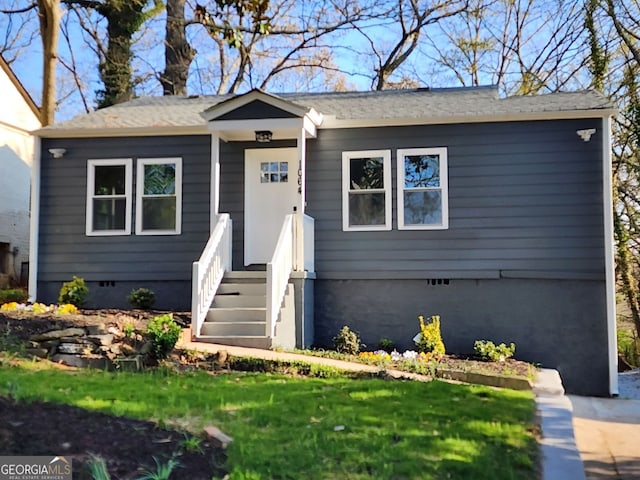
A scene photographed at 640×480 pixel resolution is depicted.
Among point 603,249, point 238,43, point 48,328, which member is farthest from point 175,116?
point 603,249

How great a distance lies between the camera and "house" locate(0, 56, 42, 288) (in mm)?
16109

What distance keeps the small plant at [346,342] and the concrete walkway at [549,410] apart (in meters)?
1.67

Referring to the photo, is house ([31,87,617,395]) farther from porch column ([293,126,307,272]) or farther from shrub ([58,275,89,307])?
shrub ([58,275,89,307])

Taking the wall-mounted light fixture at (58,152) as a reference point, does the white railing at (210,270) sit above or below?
below

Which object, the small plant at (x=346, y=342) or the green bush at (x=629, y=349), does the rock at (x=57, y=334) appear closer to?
the small plant at (x=346, y=342)

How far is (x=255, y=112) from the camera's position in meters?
10.2

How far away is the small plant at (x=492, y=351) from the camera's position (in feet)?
30.7

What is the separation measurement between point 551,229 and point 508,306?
1.36 metres

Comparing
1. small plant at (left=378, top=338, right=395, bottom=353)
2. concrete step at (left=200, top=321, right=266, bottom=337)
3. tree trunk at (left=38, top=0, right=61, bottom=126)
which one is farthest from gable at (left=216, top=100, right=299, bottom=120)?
tree trunk at (left=38, top=0, right=61, bottom=126)

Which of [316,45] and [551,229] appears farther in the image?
[316,45]

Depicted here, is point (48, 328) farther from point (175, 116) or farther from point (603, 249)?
point (603, 249)

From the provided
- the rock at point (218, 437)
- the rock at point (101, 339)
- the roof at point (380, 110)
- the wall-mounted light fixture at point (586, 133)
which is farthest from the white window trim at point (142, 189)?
the rock at point (218, 437)

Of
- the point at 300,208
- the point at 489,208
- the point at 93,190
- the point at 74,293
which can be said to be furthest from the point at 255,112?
the point at 74,293

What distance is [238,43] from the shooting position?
603cm
